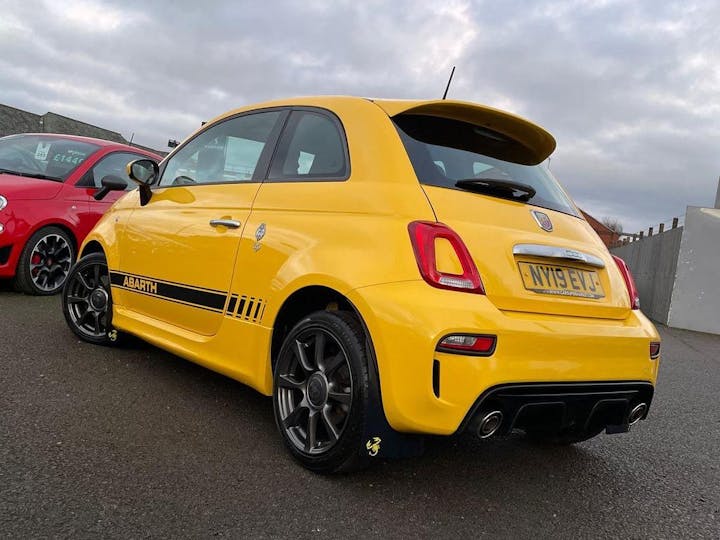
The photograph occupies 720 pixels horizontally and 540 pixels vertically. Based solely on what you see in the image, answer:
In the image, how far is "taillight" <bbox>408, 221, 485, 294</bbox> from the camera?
2193mm

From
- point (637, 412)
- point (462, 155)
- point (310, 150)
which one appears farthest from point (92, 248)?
point (637, 412)

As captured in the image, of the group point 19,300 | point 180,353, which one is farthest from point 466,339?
point 19,300

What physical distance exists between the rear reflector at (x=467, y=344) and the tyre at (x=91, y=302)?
2.83m

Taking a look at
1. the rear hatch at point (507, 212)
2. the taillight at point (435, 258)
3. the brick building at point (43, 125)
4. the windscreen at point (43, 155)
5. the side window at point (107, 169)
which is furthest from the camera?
the brick building at point (43, 125)

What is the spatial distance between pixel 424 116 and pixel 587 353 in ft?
4.09

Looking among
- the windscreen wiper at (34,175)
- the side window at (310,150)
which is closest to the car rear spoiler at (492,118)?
the side window at (310,150)

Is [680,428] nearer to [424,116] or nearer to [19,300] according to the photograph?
[424,116]

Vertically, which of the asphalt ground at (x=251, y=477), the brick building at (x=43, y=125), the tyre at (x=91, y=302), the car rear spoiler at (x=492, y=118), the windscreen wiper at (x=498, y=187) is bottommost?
the asphalt ground at (x=251, y=477)

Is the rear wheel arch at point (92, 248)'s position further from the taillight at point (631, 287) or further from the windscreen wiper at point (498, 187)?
the taillight at point (631, 287)

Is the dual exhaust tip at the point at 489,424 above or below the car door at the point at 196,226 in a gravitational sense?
below

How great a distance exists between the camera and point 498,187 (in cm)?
260

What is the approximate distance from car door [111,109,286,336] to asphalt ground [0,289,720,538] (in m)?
0.53

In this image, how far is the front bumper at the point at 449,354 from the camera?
2.07 metres

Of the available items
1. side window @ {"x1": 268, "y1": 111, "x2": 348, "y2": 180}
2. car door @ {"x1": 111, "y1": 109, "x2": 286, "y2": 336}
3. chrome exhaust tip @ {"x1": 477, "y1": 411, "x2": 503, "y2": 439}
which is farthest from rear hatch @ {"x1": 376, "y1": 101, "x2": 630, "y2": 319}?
car door @ {"x1": 111, "y1": 109, "x2": 286, "y2": 336}
